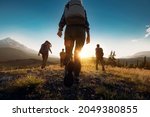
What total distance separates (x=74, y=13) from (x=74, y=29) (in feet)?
1.43

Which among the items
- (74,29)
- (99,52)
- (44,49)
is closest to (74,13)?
(74,29)

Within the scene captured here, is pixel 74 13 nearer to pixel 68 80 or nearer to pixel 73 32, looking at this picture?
pixel 73 32

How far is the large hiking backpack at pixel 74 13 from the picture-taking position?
7672 mm

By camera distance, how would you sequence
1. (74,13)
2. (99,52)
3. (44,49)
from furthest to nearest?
(44,49) < (99,52) < (74,13)

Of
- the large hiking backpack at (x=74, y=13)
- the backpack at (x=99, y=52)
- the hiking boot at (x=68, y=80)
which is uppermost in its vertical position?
the large hiking backpack at (x=74, y=13)

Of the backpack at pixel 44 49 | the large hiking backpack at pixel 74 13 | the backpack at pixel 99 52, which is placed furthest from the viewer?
the backpack at pixel 44 49

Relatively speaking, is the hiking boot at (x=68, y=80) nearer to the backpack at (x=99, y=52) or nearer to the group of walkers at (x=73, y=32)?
the group of walkers at (x=73, y=32)

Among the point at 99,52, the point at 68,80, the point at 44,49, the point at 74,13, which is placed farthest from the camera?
the point at 44,49

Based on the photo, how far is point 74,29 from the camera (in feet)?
25.2

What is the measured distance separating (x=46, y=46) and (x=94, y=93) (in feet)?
47.7

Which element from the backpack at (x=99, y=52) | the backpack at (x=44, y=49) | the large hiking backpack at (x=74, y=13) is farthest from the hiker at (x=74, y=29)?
the backpack at (x=44, y=49)

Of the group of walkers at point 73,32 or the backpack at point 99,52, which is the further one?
the backpack at point 99,52

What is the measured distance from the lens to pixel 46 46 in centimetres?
2156

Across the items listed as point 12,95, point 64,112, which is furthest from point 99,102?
point 12,95
